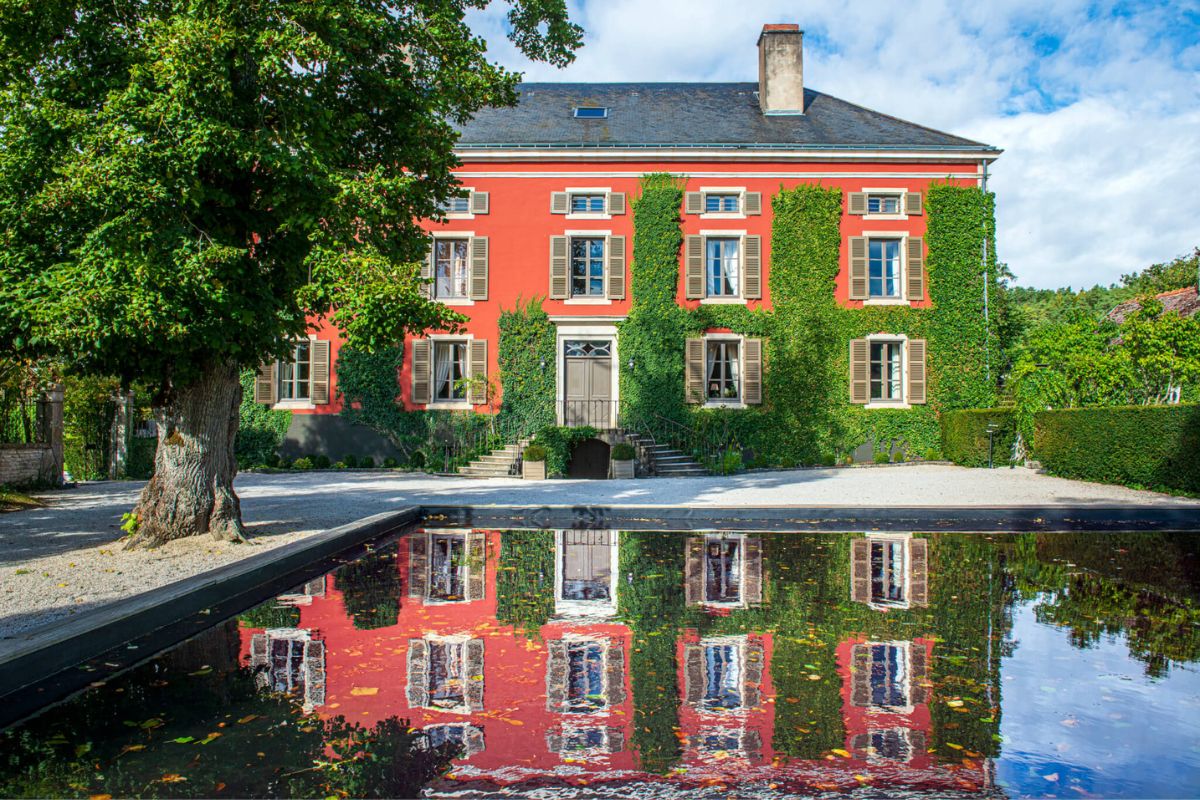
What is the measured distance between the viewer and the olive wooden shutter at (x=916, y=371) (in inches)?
817

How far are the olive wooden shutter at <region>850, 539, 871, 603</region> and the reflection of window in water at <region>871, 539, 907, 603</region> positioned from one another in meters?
0.04

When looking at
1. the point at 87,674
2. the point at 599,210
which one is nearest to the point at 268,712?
the point at 87,674

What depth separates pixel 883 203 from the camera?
69.7 feet

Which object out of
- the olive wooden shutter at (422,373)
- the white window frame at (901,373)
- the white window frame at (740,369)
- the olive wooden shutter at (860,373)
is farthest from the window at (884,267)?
the olive wooden shutter at (422,373)

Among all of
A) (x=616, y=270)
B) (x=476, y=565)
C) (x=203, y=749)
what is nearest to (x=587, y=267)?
(x=616, y=270)

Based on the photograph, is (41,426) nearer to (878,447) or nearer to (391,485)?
(391,485)

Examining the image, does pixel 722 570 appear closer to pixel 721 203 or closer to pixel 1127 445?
pixel 1127 445

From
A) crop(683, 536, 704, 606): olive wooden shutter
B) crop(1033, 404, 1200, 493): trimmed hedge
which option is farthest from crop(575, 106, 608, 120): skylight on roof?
crop(683, 536, 704, 606): olive wooden shutter

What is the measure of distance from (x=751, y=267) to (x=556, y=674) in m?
18.1

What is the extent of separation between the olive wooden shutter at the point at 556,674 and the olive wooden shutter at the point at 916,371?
1839 centimetres

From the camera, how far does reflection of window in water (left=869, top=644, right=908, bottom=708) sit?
3.56 meters

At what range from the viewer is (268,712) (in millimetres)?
3430

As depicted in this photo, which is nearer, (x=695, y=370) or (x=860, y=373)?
(x=695, y=370)

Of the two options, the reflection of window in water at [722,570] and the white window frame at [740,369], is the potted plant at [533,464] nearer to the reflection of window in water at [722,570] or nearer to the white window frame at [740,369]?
the white window frame at [740,369]
